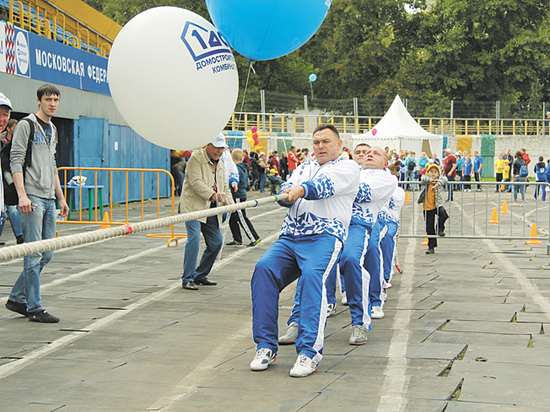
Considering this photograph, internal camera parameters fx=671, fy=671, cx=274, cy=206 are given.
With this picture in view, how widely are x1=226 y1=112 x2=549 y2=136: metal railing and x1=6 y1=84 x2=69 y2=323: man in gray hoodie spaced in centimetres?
2850

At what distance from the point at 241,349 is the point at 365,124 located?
121 ft

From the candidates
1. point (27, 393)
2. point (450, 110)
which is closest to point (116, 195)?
point (27, 393)

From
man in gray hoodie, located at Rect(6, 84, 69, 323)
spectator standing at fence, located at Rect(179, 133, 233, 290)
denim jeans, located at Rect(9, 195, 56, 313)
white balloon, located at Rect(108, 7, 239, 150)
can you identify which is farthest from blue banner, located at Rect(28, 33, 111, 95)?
white balloon, located at Rect(108, 7, 239, 150)

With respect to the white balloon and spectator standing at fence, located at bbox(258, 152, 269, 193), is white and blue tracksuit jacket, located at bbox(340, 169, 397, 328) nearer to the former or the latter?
the white balloon

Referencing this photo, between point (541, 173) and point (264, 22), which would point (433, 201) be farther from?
point (541, 173)

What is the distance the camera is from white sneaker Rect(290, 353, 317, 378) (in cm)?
444

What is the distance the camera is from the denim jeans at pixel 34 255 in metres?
5.79

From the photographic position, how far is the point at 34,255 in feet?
18.9

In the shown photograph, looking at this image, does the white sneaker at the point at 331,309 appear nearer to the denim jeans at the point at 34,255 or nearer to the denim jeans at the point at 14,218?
the denim jeans at the point at 34,255

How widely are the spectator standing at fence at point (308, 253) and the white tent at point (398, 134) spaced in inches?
1113

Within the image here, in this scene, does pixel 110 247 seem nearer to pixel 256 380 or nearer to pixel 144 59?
pixel 144 59

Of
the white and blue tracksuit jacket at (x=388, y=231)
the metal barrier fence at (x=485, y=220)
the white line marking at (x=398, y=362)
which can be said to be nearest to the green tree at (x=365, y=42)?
the metal barrier fence at (x=485, y=220)

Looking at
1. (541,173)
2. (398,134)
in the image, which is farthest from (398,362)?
(398,134)

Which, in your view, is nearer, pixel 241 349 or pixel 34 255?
pixel 241 349
